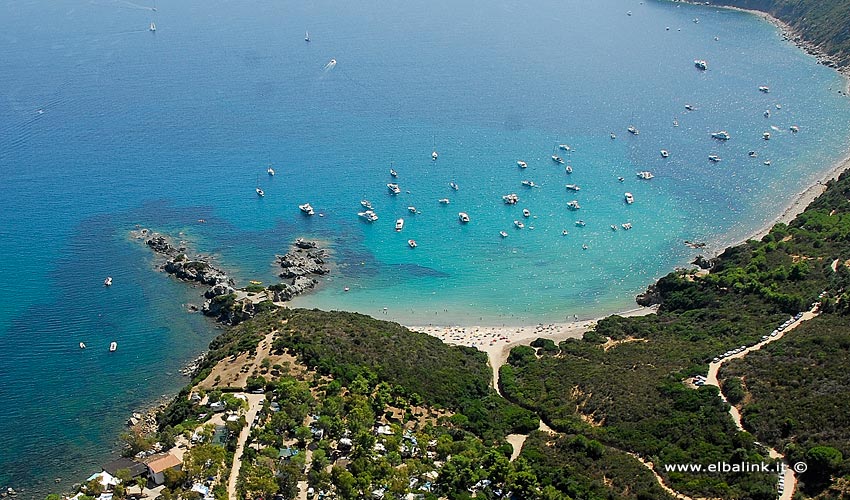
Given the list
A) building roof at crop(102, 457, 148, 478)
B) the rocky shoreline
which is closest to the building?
building roof at crop(102, 457, 148, 478)

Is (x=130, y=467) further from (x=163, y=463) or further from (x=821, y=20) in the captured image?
(x=821, y=20)

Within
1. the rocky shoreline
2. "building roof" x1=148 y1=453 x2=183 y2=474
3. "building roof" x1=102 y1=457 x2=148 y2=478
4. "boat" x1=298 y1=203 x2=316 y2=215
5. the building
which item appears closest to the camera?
the building

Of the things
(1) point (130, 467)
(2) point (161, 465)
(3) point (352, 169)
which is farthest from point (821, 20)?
(1) point (130, 467)

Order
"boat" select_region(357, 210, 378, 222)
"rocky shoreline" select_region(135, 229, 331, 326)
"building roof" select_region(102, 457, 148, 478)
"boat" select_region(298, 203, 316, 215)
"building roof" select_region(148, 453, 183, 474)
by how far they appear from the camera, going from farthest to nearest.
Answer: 1. "boat" select_region(298, 203, 316, 215)
2. "boat" select_region(357, 210, 378, 222)
3. "rocky shoreline" select_region(135, 229, 331, 326)
4. "building roof" select_region(102, 457, 148, 478)
5. "building roof" select_region(148, 453, 183, 474)

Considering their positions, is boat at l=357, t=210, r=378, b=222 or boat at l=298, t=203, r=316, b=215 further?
boat at l=298, t=203, r=316, b=215

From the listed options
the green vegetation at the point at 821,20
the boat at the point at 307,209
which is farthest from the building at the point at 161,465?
the green vegetation at the point at 821,20

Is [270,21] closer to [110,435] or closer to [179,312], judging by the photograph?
[179,312]

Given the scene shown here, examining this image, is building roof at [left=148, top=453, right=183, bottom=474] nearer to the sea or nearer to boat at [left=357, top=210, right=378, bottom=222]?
the sea

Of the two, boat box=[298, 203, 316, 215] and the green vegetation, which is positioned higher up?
the green vegetation
